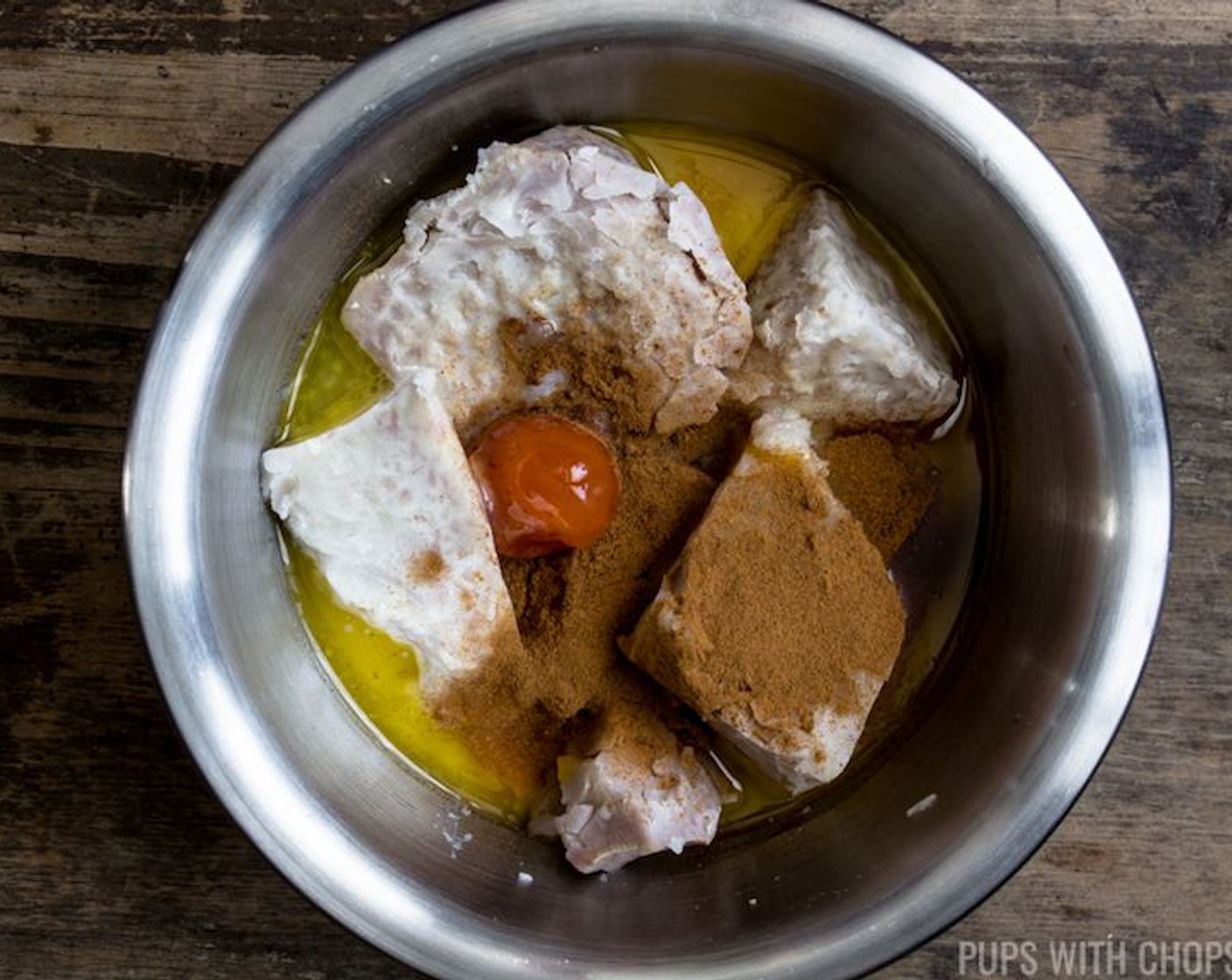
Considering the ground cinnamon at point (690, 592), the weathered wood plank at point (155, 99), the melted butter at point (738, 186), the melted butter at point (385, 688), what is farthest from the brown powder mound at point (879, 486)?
the weathered wood plank at point (155, 99)

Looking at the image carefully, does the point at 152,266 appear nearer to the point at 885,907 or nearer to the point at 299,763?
the point at 299,763

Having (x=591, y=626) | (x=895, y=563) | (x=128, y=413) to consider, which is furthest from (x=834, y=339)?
(x=128, y=413)

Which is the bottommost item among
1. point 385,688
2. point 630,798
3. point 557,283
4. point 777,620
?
point 630,798

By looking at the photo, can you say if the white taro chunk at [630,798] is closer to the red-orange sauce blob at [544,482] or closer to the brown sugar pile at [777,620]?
the brown sugar pile at [777,620]

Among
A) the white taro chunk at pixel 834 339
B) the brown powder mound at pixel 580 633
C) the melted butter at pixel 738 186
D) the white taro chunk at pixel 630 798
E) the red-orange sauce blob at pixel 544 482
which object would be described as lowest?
the white taro chunk at pixel 630 798

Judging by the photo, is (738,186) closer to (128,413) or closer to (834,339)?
(834,339)

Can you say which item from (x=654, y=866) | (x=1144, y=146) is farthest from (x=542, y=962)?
(x=1144, y=146)
